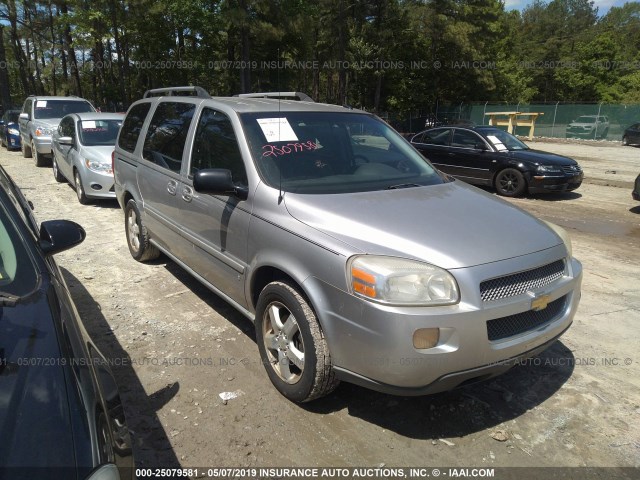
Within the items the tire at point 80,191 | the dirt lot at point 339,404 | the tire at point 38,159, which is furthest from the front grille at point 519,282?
the tire at point 38,159

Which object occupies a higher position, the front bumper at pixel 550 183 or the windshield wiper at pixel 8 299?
the windshield wiper at pixel 8 299

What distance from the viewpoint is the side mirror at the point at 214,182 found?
3.20 metres

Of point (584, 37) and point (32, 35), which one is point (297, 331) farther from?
point (584, 37)

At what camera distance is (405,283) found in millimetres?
2469

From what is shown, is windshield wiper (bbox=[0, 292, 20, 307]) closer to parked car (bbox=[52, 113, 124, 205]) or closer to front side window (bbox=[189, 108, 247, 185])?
front side window (bbox=[189, 108, 247, 185])

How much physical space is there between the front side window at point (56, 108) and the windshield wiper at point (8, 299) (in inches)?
542

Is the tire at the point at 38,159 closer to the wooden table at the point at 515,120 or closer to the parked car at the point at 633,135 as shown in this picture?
the wooden table at the point at 515,120

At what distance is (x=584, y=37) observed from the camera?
68312 mm

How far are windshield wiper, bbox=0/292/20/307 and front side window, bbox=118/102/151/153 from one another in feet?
12.0

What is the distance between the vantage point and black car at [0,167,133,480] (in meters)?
1.42

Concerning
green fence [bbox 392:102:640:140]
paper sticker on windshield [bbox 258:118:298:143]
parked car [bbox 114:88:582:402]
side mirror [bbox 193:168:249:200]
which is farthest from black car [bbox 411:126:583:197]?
green fence [bbox 392:102:640:140]


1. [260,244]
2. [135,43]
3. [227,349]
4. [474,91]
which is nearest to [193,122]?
[260,244]

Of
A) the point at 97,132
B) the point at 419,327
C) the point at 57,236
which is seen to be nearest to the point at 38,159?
the point at 97,132

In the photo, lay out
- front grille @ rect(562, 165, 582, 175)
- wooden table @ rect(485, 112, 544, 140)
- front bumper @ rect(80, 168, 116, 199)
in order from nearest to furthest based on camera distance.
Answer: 1. front bumper @ rect(80, 168, 116, 199)
2. front grille @ rect(562, 165, 582, 175)
3. wooden table @ rect(485, 112, 544, 140)
